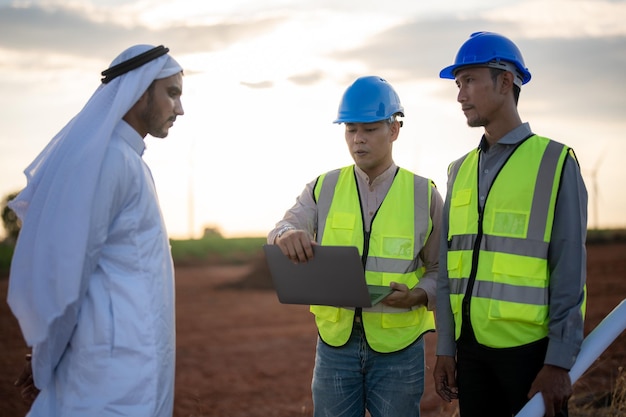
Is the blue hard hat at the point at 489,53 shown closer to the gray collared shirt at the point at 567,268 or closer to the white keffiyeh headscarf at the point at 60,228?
the gray collared shirt at the point at 567,268

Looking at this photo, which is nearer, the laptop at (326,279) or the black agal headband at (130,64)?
the black agal headband at (130,64)

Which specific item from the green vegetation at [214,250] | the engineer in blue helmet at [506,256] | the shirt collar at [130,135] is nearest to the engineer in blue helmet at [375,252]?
the engineer in blue helmet at [506,256]

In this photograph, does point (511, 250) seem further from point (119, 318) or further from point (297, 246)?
point (119, 318)

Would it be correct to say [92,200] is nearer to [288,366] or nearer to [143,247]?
[143,247]

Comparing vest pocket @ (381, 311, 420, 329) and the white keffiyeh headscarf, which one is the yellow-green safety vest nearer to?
vest pocket @ (381, 311, 420, 329)

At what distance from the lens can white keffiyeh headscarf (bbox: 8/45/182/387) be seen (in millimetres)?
3045

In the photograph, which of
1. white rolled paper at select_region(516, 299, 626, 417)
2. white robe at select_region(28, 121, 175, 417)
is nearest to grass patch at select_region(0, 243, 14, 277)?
white robe at select_region(28, 121, 175, 417)

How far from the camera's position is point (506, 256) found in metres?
3.56

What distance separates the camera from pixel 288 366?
476 inches

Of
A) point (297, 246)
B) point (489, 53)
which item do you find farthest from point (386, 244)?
point (489, 53)

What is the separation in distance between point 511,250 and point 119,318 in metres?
1.94

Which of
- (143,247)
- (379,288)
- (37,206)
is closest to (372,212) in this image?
(379,288)

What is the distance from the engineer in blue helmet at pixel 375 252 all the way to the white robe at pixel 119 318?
3.04ft

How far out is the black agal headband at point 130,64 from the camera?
338 centimetres
